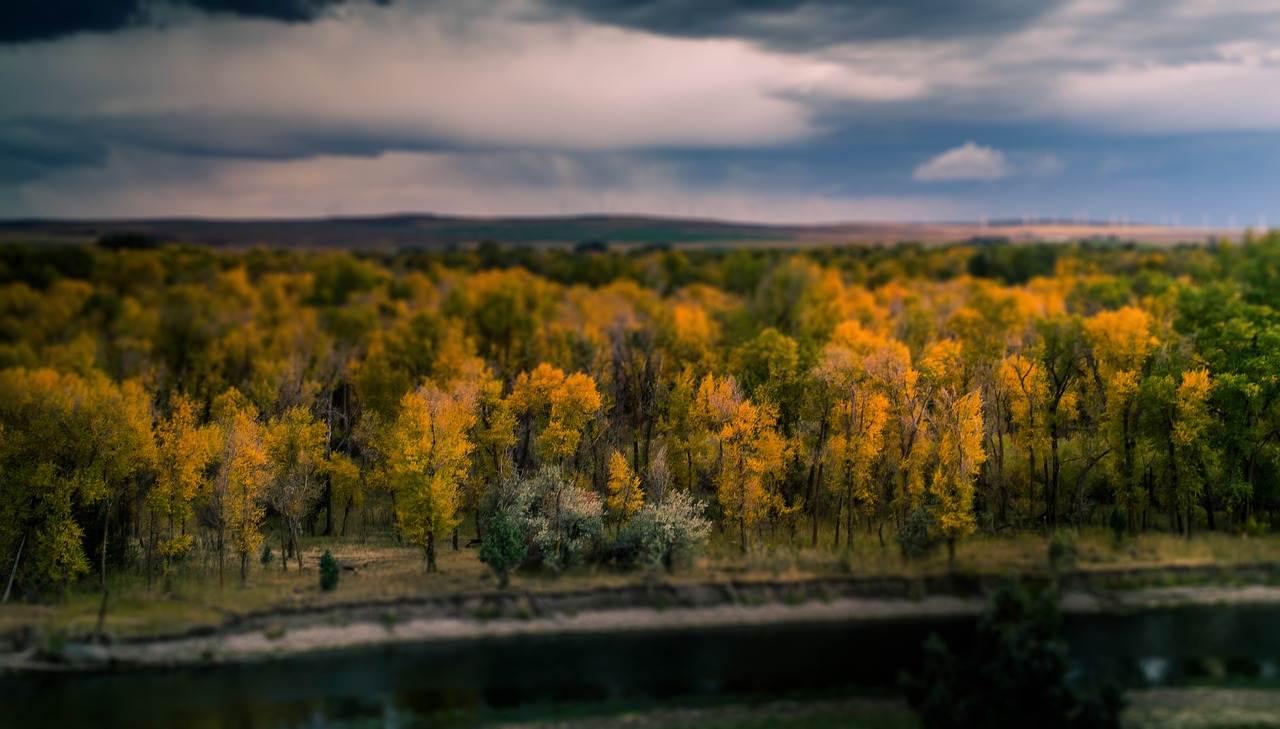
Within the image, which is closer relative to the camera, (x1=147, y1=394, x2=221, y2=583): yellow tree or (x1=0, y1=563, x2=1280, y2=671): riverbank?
(x1=0, y1=563, x2=1280, y2=671): riverbank

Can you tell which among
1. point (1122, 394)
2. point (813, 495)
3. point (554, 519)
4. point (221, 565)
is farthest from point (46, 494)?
point (1122, 394)

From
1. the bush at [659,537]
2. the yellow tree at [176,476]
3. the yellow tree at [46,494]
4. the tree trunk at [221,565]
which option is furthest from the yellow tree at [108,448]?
the bush at [659,537]

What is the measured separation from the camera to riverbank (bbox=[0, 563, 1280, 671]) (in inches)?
2030

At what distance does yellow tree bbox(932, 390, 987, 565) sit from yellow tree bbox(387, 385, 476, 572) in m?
26.5

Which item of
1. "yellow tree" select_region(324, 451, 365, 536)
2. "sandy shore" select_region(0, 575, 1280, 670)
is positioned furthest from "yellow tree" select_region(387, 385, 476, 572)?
"sandy shore" select_region(0, 575, 1280, 670)

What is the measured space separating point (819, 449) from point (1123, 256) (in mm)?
A: 137030

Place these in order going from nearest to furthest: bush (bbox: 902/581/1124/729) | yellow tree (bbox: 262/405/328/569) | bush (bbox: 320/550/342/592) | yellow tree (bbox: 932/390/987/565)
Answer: bush (bbox: 902/581/1124/729) → bush (bbox: 320/550/342/592) → yellow tree (bbox: 932/390/987/565) → yellow tree (bbox: 262/405/328/569)

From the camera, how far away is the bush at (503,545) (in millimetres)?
58031

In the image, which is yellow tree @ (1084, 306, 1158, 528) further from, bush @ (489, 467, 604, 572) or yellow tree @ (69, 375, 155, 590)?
yellow tree @ (69, 375, 155, 590)

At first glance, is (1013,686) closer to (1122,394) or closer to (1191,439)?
(1191,439)

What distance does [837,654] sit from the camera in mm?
48906

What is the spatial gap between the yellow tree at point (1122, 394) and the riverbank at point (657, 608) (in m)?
8.34

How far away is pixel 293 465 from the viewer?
6569 centimetres

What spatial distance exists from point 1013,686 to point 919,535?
21886 millimetres
